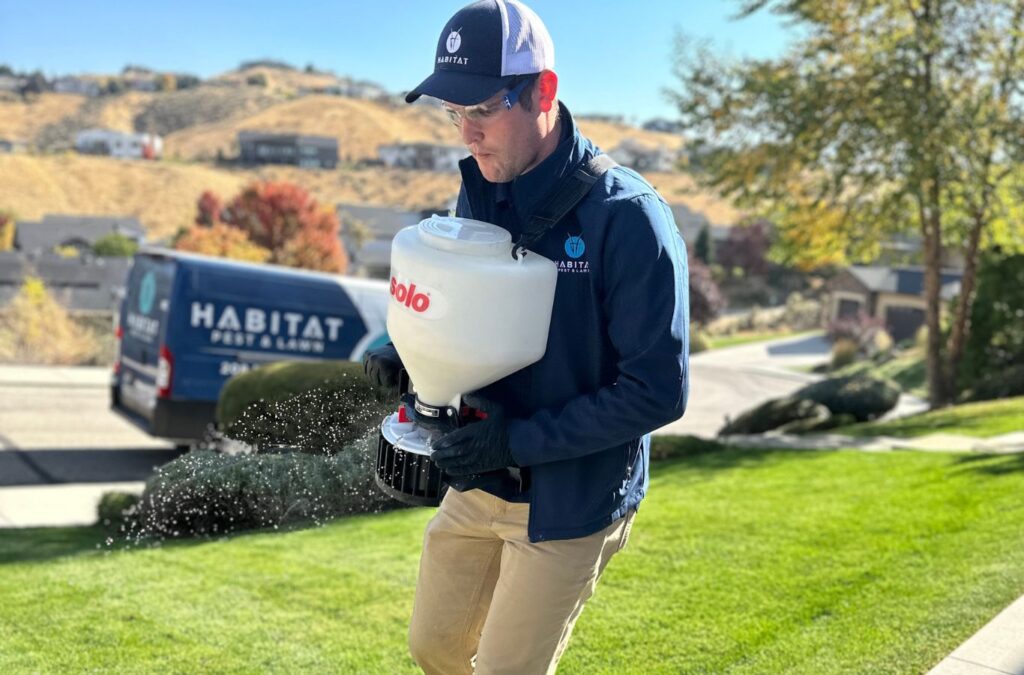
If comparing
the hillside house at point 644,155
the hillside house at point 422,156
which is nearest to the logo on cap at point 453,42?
the hillside house at point 422,156

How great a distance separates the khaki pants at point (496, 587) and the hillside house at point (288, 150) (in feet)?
361

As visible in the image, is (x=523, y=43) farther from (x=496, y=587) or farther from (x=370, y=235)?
(x=370, y=235)

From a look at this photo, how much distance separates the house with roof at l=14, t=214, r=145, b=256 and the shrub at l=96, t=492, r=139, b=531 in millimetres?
54636

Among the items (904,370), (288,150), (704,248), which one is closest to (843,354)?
(904,370)

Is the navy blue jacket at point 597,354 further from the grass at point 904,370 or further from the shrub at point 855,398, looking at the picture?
the grass at point 904,370

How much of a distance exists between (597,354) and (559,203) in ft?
1.11

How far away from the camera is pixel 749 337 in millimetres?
47375

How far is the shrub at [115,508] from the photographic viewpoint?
757cm

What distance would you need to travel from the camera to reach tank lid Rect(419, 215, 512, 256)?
85.8 inches

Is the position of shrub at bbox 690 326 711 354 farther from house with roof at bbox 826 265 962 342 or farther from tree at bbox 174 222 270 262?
tree at bbox 174 222 270 262

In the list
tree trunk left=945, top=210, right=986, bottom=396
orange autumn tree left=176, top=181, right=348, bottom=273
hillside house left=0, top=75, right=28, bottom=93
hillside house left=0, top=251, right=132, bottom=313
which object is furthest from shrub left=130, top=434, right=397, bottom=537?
hillside house left=0, top=75, right=28, bottom=93

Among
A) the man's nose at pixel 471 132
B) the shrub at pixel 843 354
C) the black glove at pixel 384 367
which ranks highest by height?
the man's nose at pixel 471 132

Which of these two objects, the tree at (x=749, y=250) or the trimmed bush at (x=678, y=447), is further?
the tree at (x=749, y=250)

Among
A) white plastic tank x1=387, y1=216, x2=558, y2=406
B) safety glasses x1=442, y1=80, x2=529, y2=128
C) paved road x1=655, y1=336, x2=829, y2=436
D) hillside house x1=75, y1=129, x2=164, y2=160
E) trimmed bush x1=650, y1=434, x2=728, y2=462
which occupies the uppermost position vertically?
hillside house x1=75, y1=129, x2=164, y2=160
